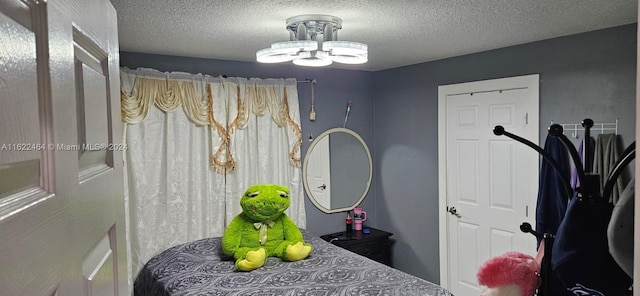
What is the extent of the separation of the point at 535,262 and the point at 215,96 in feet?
9.77

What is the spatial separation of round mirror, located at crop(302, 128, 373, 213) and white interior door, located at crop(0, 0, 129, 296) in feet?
10.9

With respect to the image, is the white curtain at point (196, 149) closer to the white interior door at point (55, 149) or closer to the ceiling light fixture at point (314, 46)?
the ceiling light fixture at point (314, 46)

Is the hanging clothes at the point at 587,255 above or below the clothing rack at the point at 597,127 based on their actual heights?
below

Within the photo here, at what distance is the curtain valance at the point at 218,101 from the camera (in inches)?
130

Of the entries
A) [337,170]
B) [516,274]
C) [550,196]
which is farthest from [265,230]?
[516,274]

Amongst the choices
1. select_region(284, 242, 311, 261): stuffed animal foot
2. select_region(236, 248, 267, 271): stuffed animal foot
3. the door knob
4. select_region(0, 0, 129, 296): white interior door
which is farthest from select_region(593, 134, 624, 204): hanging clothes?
select_region(0, 0, 129, 296): white interior door

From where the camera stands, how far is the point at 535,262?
1.11 metres

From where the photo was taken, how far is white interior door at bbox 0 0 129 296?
47 cm

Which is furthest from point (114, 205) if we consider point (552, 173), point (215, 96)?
point (215, 96)

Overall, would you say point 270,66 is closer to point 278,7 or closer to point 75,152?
point 278,7

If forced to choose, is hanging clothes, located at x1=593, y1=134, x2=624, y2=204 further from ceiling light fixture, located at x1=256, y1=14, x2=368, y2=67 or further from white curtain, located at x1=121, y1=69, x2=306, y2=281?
white curtain, located at x1=121, y1=69, x2=306, y2=281

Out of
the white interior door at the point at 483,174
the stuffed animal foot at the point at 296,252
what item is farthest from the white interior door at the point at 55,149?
the white interior door at the point at 483,174

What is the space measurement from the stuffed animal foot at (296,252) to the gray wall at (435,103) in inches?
57.1

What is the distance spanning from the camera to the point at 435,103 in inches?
156
